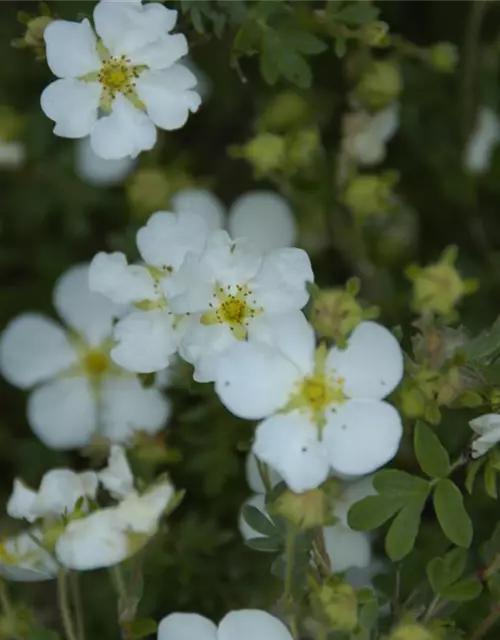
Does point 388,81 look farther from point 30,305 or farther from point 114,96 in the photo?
point 30,305

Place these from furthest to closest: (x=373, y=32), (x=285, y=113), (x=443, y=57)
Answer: (x=285, y=113)
(x=443, y=57)
(x=373, y=32)

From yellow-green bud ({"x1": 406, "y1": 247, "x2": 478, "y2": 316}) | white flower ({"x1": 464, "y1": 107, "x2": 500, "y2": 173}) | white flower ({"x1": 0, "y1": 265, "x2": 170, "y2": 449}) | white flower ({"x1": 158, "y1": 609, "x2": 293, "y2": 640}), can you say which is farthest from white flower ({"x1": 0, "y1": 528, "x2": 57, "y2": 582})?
white flower ({"x1": 464, "y1": 107, "x2": 500, "y2": 173})

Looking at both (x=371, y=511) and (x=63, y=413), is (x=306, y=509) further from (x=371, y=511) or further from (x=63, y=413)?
(x=63, y=413)

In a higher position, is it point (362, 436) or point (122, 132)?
point (122, 132)

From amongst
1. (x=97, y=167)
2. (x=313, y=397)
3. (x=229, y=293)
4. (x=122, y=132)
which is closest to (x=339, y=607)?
(x=313, y=397)

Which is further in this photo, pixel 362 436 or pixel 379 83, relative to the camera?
pixel 379 83

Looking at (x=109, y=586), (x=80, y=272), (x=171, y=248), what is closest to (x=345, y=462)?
(x=171, y=248)

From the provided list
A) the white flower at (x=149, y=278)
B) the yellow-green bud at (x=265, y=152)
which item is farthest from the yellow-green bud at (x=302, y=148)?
the white flower at (x=149, y=278)

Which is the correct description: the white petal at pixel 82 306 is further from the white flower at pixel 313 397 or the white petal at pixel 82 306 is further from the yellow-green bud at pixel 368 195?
the white flower at pixel 313 397
